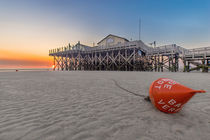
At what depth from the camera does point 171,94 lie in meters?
1.33

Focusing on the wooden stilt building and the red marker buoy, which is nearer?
the red marker buoy

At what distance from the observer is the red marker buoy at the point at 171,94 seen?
49.2 inches

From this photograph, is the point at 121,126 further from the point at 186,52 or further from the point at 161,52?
the point at 161,52

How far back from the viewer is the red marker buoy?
125 centimetres

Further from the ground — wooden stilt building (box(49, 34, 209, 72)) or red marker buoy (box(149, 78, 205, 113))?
wooden stilt building (box(49, 34, 209, 72))

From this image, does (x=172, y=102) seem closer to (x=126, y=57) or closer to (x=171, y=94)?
(x=171, y=94)

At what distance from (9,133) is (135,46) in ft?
57.5

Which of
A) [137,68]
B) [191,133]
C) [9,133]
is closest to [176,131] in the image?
[191,133]

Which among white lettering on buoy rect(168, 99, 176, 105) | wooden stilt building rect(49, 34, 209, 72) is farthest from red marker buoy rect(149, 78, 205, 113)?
wooden stilt building rect(49, 34, 209, 72)

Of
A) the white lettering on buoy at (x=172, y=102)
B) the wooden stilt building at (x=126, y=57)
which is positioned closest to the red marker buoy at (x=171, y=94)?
the white lettering on buoy at (x=172, y=102)

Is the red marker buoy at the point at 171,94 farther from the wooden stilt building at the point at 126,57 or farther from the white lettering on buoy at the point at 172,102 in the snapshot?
the wooden stilt building at the point at 126,57

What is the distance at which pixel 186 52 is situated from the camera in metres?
14.5

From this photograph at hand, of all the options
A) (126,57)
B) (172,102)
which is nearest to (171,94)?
(172,102)

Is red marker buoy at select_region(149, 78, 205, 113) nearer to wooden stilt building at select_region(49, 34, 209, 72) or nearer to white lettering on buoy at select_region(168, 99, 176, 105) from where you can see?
white lettering on buoy at select_region(168, 99, 176, 105)
